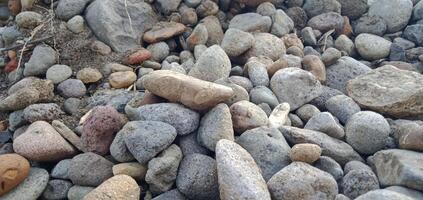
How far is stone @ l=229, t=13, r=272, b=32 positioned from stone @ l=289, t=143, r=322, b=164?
A: 4.29 ft

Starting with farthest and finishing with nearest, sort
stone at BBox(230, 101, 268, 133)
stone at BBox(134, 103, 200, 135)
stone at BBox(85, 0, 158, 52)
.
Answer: stone at BBox(85, 0, 158, 52)
stone at BBox(230, 101, 268, 133)
stone at BBox(134, 103, 200, 135)

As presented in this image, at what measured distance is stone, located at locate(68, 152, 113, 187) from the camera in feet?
6.97

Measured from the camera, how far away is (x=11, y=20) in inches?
128

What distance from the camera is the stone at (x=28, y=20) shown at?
306 cm

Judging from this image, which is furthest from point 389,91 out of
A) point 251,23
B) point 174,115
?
point 174,115

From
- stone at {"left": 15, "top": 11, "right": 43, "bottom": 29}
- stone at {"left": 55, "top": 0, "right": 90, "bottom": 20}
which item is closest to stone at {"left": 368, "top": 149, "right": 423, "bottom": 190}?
stone at {"left": 55, "top": 0, "right": 90, "bottom": 20}

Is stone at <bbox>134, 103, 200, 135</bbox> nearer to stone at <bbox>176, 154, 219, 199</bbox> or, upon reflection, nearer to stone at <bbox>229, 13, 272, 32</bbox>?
stone at <bbox>176, 154, 219, 199</bbox>

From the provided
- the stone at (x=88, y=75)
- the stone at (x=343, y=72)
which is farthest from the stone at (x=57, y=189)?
the stone at (x=343, y=72)

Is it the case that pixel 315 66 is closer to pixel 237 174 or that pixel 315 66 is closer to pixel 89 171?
pixel 237 174

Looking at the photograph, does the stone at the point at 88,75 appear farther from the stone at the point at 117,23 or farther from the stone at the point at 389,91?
the stone at the point at 389,91

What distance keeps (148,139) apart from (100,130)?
0.99 ft

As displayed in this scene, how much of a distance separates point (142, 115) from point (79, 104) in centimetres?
59

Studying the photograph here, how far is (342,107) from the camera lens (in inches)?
99.0

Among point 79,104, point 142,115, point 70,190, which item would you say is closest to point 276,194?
point 142,115
